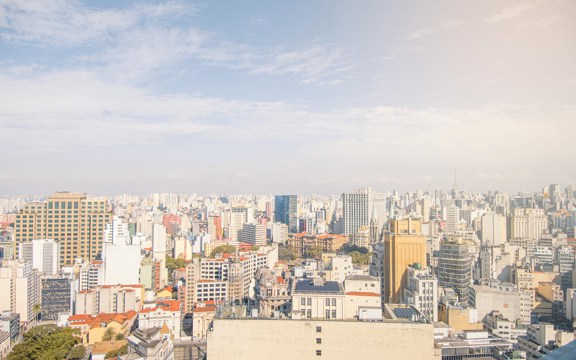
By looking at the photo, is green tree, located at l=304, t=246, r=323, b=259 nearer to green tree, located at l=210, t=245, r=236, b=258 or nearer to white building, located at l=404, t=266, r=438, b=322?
green tree, located at l=210, t=245, r=236, b=258

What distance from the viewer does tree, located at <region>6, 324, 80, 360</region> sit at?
18.7 feet

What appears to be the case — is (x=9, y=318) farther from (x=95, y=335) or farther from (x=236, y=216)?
(x=236, y=216)

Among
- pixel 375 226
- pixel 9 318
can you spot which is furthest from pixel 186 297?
pixel 375 226

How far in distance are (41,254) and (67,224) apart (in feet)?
5.96

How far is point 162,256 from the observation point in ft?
36.1

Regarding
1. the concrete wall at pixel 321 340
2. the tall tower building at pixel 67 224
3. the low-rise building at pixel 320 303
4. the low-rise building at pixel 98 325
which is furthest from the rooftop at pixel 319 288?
the tall tower building at pixel 67 224

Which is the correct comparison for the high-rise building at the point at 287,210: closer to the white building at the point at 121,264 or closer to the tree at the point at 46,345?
the white building at the point at 121,264

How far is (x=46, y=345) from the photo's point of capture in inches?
233

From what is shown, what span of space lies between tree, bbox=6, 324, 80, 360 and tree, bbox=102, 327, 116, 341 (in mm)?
363

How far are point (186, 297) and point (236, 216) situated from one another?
11.7 meters

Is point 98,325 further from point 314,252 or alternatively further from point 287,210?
point 287,210

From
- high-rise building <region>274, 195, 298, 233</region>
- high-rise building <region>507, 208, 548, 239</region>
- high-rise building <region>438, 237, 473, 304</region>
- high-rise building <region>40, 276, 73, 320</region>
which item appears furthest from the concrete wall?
high-rise building <region>274, 195, 298, 233</region>

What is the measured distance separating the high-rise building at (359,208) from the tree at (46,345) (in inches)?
605

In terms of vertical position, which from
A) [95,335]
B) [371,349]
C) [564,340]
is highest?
[371,349]
